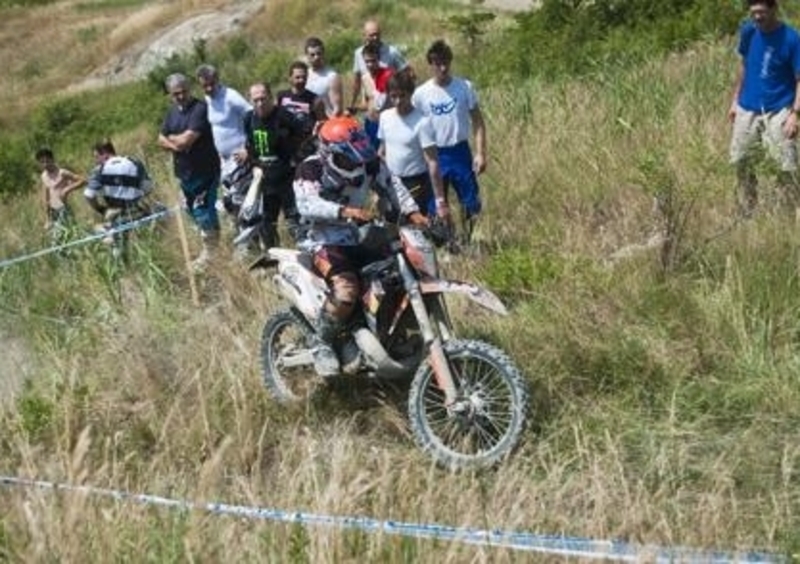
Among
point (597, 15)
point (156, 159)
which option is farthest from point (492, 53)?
point (156, 159)

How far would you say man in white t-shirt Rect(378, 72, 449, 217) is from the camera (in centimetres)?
756

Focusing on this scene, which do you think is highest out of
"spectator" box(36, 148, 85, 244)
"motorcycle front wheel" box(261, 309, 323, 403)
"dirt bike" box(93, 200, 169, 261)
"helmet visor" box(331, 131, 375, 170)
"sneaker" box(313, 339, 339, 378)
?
"helmet visor" box(331, 131, 375, 170)

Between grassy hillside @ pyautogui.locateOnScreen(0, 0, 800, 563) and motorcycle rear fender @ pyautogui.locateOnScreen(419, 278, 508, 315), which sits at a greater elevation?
motorcycle rear fender @ pyautogui.locateOnScreen(419, 278, 508, 315)

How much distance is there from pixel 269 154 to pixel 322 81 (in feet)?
4.64

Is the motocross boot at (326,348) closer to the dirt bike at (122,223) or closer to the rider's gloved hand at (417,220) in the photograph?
the rider's gloved hand at (417,220)

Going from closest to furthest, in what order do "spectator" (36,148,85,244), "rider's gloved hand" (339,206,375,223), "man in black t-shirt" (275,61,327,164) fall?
"rider's gloved hand" (339,206,375,223) < "man in black t-shirt" (275,61,327,164) < "spectator" (36,148,85,244)

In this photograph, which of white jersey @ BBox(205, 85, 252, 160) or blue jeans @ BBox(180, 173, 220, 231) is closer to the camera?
white jersey @ BBox(205, 85, 252, 160)

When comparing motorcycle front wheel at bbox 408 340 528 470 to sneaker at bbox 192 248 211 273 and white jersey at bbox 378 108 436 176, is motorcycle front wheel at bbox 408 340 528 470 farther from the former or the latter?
sneaker at bbox 192 248 211 273

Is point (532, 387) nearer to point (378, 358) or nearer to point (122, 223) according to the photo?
point (378, 358)

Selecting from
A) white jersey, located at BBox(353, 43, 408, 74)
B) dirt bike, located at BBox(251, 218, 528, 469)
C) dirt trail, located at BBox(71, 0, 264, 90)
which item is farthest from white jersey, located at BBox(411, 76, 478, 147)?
dirt trail, located at BBox(71, 0, 264, 90)

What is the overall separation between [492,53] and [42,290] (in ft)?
39.8

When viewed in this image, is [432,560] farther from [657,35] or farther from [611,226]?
[657,35]

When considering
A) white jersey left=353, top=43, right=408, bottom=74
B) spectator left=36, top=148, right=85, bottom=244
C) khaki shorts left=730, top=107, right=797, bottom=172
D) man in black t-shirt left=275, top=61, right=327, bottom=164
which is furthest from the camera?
spectator left=36, top=148, right=85, bottom=244

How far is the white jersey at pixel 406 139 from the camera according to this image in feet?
24.9
